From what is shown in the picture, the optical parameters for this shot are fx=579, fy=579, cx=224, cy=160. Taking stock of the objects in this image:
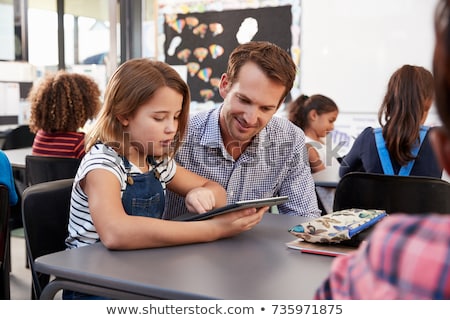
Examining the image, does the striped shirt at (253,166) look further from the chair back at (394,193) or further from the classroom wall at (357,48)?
the classroom wall at (357,48)

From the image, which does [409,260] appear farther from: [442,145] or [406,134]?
[406,134]

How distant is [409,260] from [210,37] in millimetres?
4862

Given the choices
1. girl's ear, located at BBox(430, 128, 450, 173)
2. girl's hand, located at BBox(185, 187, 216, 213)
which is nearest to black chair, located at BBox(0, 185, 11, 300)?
girl's hand, located at BBox(185, 187, 216, 213)

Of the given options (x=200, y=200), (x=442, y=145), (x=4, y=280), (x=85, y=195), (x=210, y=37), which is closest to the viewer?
(x=442, y=145)

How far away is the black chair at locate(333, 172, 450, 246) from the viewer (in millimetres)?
1939

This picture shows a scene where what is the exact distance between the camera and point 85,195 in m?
1.52

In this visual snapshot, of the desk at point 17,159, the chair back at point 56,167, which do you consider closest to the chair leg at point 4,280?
the chair back at point 56,167

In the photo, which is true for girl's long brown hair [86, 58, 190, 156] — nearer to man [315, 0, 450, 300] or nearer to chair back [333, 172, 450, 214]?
chair back [333, 172, 450, 214]

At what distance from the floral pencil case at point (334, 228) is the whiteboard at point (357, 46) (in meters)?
3.12

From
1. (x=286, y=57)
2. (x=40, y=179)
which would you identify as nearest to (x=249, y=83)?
(x=286, y=57)

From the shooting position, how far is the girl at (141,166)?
1.41 m

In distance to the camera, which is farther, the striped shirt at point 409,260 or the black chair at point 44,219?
the black chair at point 44,219

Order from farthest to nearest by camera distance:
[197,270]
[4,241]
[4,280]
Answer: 1. [4,280]
2. [4,241]
3. [197,270]

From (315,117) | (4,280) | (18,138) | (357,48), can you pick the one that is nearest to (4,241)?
(4,280)
